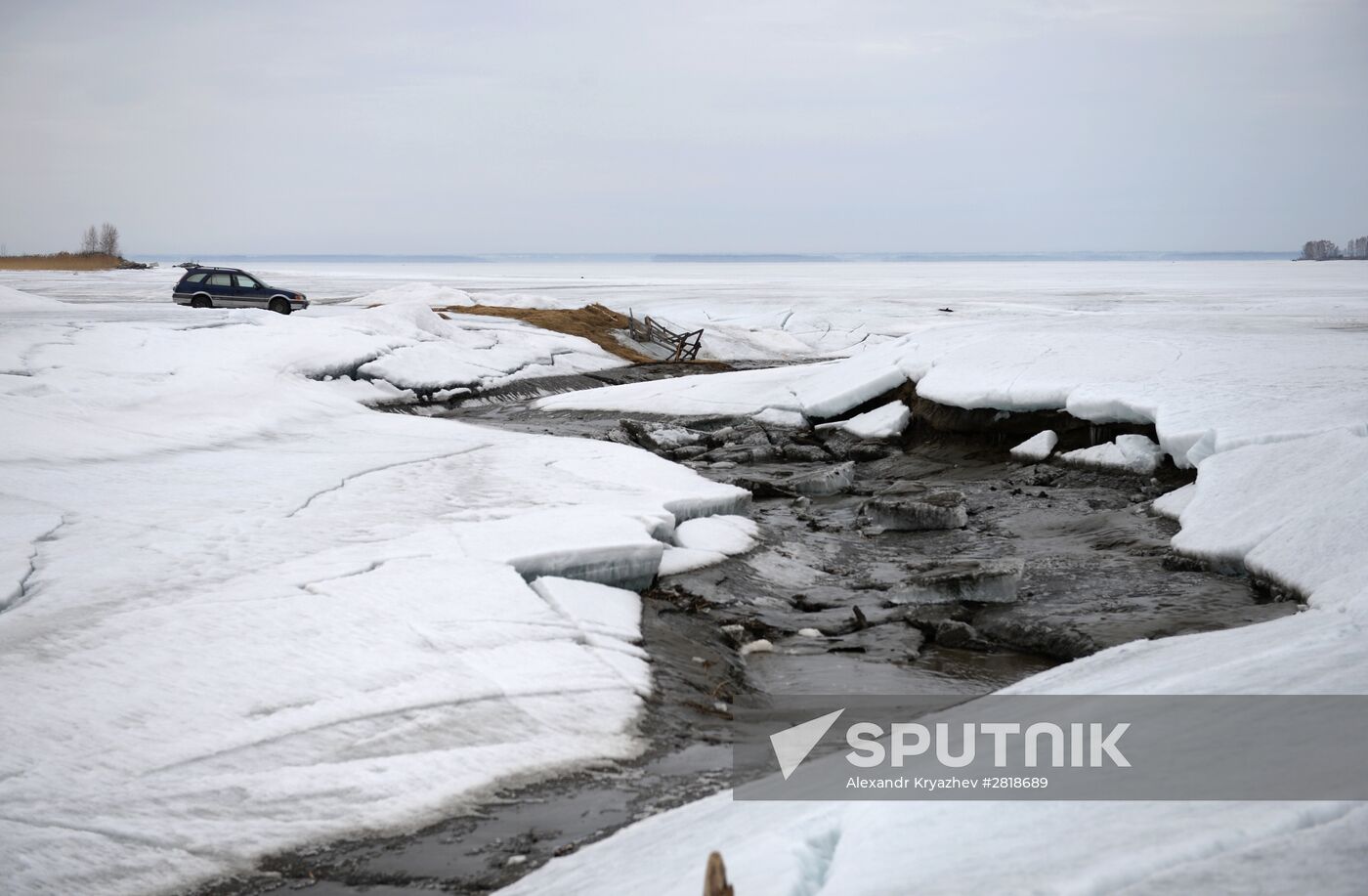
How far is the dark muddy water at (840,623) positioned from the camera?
3680 millimetres

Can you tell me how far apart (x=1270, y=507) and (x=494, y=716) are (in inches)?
217

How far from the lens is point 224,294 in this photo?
2445 cm

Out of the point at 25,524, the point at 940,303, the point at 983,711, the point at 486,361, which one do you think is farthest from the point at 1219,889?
the point at 940,303

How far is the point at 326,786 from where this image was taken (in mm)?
3908

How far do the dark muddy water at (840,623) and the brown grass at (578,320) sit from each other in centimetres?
1325

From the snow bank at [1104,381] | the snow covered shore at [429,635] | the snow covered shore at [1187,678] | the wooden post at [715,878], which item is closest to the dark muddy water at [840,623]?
the snow covered shore at [429,635]

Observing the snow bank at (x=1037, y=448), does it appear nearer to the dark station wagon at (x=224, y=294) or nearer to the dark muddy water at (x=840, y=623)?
the dark muddy water at (x=840, y=623)

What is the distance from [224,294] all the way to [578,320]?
847cm

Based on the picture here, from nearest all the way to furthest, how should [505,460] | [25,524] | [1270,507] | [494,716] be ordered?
[494,716], [25,524], [1270,507], [505,460]

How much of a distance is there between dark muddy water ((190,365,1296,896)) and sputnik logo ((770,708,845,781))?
0.25 metres

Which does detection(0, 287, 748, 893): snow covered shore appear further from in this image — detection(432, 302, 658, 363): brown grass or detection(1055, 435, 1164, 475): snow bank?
detection(432, 302, 658, 363): brown grass

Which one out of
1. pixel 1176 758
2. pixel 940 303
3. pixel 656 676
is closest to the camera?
pixel 1176 758

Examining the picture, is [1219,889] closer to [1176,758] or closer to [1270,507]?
[1176,758]

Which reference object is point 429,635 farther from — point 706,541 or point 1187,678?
point 1187,678
